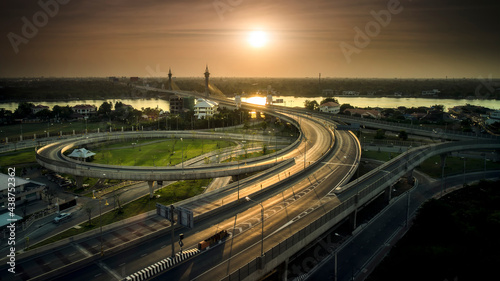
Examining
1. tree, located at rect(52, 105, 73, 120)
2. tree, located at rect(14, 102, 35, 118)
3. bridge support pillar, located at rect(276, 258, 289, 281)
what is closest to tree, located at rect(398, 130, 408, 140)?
bridge support pillar, located at rect(276, 258, 289, 281)

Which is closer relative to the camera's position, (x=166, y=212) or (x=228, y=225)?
(x=166, y=212)

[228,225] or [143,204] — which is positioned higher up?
[228,225]

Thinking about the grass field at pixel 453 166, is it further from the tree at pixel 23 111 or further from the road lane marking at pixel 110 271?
the tree at pixel 23 111

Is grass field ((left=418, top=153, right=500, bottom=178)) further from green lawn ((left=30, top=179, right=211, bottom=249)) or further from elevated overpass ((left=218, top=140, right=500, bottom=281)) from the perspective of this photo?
green lawn ((left=30, top=179, right=211, bottom=249))

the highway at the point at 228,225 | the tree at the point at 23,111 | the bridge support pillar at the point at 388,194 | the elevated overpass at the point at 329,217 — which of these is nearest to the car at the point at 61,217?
the highway at the point at 228,225

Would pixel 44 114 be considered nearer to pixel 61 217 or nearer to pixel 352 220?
pixel 61 217

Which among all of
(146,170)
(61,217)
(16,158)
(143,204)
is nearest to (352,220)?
(143,204)
